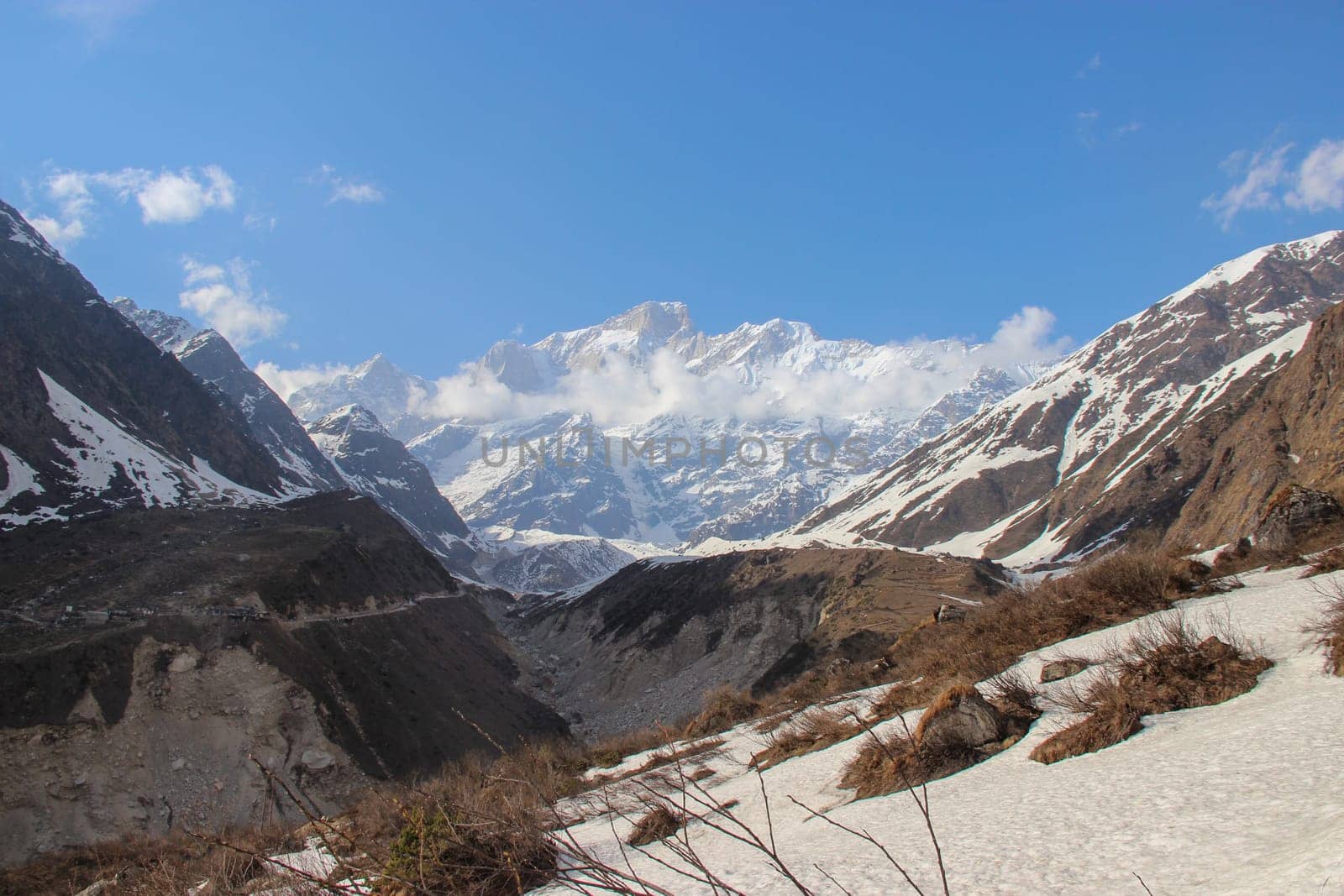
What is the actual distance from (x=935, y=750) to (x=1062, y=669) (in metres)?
2.54

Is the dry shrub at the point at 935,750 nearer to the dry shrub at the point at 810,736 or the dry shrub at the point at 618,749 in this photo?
the dry shrub at the point at 810,736

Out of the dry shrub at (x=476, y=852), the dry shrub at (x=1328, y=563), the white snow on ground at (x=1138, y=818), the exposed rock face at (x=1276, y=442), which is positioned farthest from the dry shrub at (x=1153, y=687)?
the exposed rock face at (x=1276, y=442)

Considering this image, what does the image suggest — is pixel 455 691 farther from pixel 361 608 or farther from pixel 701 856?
pixel 701 856

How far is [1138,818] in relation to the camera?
4703 mm

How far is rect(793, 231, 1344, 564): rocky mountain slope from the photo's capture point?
Result: 360ft

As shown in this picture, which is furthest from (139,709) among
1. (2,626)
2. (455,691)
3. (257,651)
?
(455,691)

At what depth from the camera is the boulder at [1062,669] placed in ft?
29.3

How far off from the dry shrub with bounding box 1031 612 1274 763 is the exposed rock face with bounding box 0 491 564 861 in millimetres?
17539

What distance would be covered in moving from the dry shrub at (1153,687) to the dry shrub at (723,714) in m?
13.0

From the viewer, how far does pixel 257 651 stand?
120ft

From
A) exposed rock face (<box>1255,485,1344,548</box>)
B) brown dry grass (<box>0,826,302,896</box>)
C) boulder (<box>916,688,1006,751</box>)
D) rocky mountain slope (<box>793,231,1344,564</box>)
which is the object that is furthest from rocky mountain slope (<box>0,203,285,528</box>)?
rocky mountain slope (<box>793,231,1344,564</box>)

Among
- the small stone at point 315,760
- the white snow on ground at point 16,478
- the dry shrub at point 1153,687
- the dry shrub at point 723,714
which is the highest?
the white snow on ground at point 16,478

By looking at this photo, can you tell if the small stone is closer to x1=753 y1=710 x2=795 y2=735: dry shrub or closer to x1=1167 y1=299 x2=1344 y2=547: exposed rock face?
x1=753 y1=710 x2=795 y2=735: dry shrub

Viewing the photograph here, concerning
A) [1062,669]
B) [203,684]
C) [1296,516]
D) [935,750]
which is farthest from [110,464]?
[1296,516]
